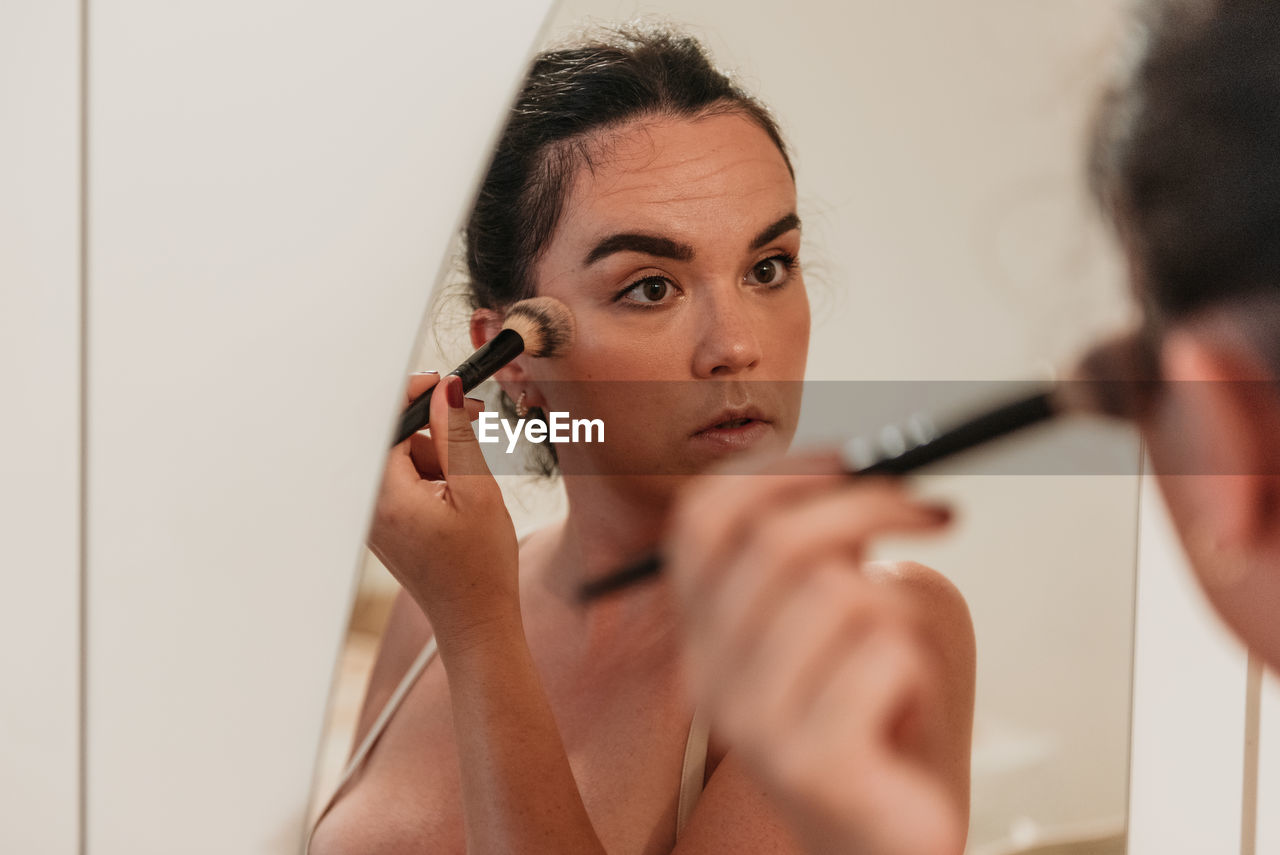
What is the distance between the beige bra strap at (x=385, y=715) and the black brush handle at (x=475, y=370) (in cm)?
10

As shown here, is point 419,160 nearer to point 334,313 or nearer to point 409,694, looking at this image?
point 334,313

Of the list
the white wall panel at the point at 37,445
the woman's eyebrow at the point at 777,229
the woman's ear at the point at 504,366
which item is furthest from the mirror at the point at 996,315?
the white wall panel at the point at 37,445

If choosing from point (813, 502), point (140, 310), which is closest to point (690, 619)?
point (813, 502)

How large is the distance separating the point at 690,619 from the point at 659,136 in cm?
17

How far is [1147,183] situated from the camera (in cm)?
27

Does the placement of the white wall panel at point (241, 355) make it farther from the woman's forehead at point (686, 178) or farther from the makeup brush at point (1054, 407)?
the makeup brush at point (1054, 407)

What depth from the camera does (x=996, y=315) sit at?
31cm

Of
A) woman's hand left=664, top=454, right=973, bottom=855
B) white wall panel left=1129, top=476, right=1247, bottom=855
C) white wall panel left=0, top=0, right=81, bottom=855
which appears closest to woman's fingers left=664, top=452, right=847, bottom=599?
woman's hand left=664, top=454, right=973, bottom=855

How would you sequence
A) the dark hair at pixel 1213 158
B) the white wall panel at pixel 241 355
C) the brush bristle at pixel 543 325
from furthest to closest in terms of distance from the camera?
1. the white wall panel at pixel 241 355
2. the brush bristle at pixel 543 325
3. the dark hair at pixel 1213 158

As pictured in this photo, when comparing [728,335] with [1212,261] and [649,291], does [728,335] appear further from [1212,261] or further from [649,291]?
[1212,261]

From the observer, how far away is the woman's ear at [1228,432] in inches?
10.4

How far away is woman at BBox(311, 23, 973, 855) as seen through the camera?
33 centimetres

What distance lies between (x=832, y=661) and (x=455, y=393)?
0.69ft

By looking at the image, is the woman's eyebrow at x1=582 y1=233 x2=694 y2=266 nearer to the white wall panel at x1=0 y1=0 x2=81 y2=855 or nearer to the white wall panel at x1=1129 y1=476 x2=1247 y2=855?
the white wall panel at x1=1129 y1=476 x2=1247 y2=855
